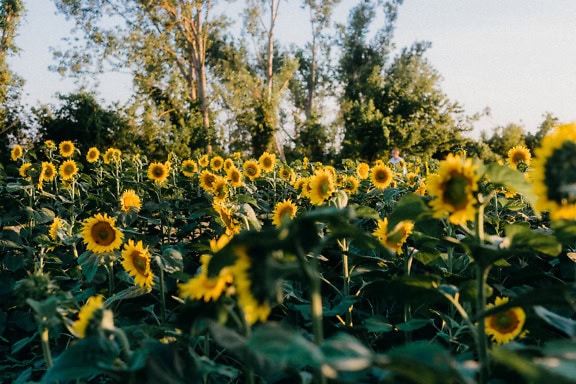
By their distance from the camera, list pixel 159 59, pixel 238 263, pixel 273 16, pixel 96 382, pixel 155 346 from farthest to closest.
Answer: pixel 273 16 → pixel 159 59 → pixel 96 382 → pixel 155 346 → pixel 238 263

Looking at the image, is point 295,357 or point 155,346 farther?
point 155,346

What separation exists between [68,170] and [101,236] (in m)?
2.59

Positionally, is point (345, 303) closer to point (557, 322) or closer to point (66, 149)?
point (557, 322)

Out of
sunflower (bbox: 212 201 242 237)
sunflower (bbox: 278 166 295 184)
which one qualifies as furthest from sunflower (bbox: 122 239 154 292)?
sunflower (bbox: 278 166 295 184)

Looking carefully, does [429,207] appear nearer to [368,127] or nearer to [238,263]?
[238,263]

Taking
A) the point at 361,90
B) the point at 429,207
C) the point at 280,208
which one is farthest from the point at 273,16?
the point at 429,207

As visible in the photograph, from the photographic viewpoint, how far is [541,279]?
2.54 meters

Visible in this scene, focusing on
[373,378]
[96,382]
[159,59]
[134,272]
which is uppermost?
[159,59]

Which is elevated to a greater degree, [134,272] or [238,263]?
[238,263]

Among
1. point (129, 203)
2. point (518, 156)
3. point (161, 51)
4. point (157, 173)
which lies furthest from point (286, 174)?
point (161, 51)

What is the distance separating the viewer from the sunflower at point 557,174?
899 millimetres

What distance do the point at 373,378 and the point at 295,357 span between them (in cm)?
77

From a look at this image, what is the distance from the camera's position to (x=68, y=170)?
180 inches

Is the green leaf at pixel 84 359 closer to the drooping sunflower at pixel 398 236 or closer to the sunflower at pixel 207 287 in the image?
the sunflower at pixel 207 287
